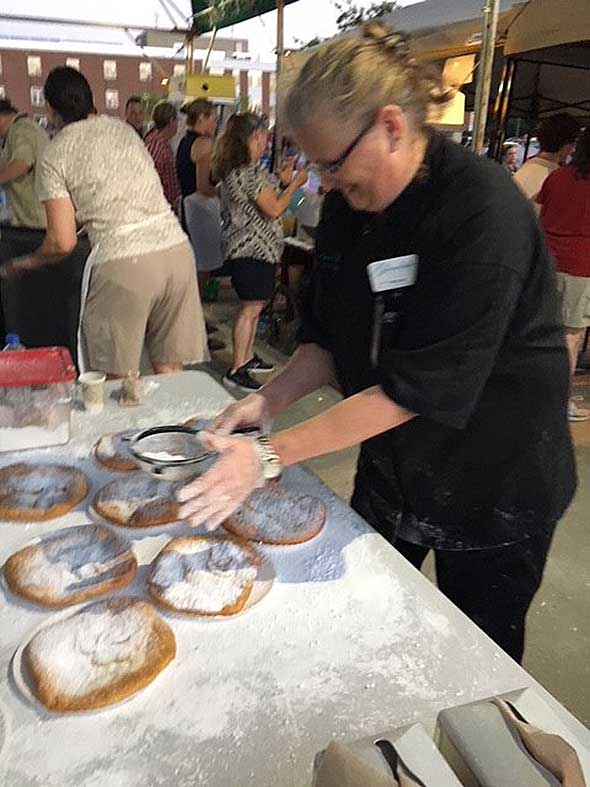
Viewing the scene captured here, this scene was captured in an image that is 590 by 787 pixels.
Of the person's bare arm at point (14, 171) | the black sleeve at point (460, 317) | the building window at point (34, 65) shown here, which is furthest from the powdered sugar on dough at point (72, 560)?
the building window at point (34, 65)

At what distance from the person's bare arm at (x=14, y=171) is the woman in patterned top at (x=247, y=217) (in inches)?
41.6

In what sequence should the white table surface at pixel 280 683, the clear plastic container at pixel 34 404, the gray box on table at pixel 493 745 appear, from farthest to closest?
1. the clear plastic container at pixel 34 404
2. the white table surface at pixel 280 683
3. the gray box on table at pixel 493 745

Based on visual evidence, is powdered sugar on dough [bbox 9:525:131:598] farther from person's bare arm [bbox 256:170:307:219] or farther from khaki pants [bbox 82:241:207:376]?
person's bare arm [bbox 256:170:307:219]

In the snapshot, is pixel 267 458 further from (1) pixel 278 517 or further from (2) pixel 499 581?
(2) pixel 499 581

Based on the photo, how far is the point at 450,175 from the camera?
101 centimetres

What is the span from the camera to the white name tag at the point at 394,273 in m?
1.03

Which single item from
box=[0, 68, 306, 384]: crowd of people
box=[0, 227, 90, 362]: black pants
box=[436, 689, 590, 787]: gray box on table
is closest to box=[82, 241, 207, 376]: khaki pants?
box=[0, 68, 306, 384]: crowd of people

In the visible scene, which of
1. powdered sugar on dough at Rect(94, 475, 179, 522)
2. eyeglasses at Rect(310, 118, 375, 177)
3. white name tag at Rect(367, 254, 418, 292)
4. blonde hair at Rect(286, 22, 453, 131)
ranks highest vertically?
blonde hair at Rect(286, 22, 453, 131)

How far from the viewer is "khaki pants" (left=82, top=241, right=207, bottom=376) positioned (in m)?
2.41

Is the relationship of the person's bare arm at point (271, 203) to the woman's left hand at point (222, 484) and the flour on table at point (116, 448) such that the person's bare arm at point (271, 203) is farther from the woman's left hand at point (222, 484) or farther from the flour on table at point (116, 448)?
the woman's left hand at point (222, 484)

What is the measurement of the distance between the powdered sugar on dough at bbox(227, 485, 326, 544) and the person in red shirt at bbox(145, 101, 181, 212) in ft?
13.1

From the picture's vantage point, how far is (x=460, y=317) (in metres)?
0.96

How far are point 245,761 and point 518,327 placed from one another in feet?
2.35

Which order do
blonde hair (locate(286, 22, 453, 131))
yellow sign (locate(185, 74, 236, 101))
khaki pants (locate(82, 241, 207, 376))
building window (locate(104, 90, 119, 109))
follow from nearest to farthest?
blonde hair (locate(286, 22, 453, 131))
khaki pants (locate(82, 241, 207, 376))
yellow sign (locate(185, 74, 236, 101))
building window (locate(104, 90, 119, 109))
